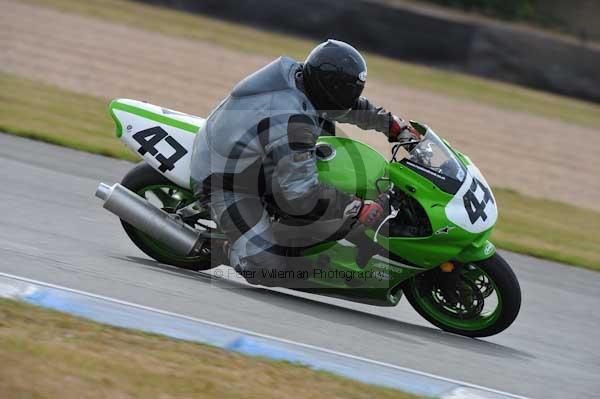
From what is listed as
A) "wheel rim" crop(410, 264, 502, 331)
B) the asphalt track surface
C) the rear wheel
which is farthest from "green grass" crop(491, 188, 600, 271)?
the rear wheel

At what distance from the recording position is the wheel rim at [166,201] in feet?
19.4

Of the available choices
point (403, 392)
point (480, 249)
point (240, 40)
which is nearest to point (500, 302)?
point (480, 249)

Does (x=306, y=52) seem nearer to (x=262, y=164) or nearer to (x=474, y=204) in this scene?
(x=262, y=164)

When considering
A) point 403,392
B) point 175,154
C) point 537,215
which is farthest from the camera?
point 537,215

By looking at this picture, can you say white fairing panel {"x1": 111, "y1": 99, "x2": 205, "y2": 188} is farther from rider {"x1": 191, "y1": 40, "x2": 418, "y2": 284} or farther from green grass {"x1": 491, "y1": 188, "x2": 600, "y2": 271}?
green grass {"x1": 491, "y1": 188, "x2": 600, "y2": 271}

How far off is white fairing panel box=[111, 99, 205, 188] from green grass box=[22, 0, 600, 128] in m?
11.5

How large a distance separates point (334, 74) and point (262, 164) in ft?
2.22

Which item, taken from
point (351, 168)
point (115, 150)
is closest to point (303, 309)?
point (351, 168)

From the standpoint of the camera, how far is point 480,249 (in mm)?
5332

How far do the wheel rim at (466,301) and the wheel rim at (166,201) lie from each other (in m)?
1.33

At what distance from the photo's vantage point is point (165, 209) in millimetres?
5926

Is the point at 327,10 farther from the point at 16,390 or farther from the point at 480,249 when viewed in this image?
the point at 16,390

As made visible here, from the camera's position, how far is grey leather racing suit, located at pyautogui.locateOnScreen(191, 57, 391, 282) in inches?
207

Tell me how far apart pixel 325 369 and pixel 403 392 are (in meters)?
0.38
